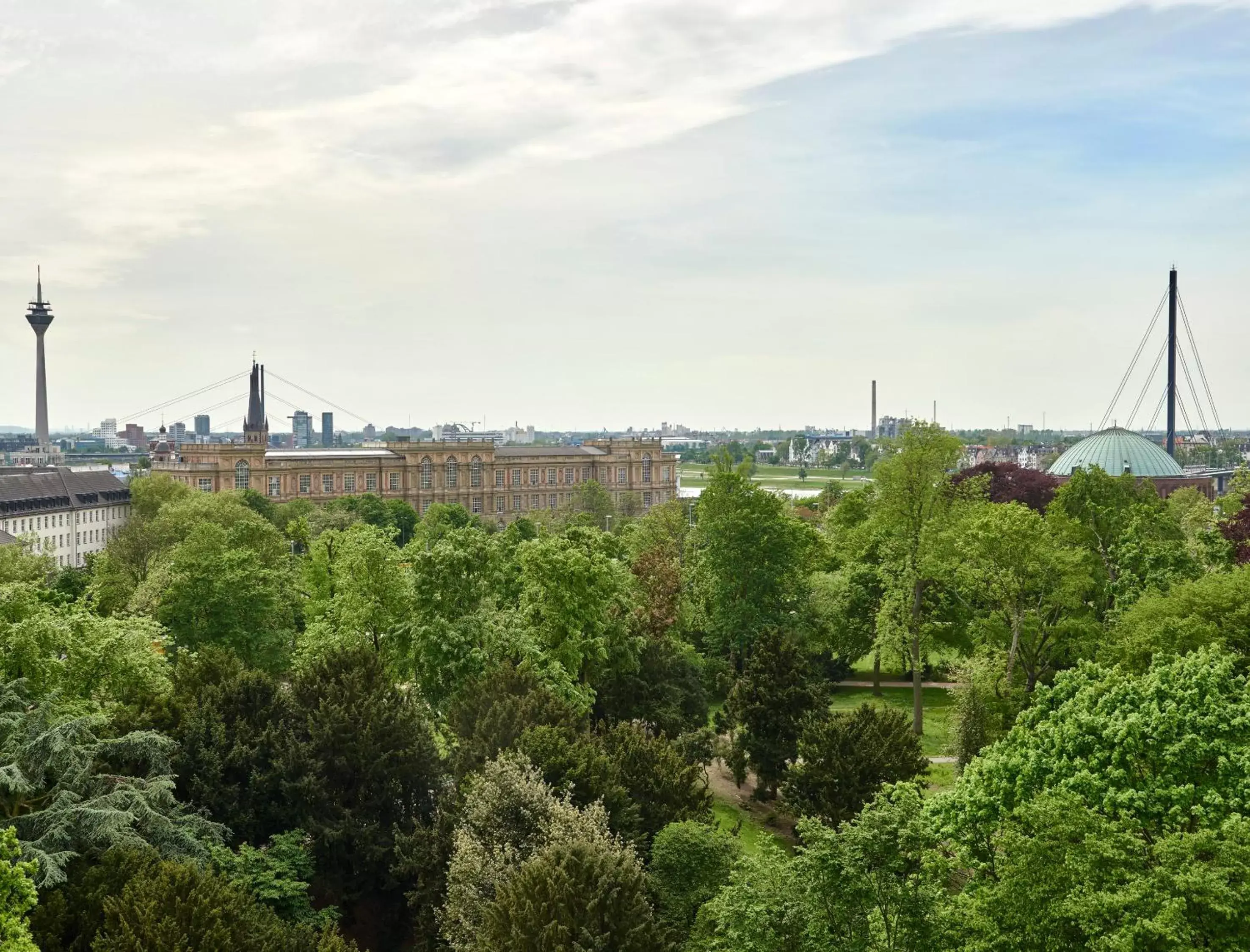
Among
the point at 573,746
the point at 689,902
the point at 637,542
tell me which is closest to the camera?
the point at 689,902

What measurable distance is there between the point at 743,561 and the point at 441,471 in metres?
79.2

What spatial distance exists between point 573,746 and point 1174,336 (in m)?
127

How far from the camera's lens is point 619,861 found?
2095 cm

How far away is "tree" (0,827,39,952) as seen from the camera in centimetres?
1586

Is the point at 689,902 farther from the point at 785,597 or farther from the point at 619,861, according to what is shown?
the point at 785,597

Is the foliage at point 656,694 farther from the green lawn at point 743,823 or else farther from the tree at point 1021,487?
the tree at point 1021,487

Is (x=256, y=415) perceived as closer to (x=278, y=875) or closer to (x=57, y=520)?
(x=57, y=520)

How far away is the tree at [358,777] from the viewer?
26453mm

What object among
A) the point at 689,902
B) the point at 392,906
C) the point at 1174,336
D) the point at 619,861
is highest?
the point at 1174,336

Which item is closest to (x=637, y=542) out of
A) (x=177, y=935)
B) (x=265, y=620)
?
(x=265, y=620)

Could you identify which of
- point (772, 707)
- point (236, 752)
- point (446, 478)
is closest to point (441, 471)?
point (446, 478)

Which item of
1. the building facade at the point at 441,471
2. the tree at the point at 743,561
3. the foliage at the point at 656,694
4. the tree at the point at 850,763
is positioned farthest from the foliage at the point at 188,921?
the building facade at the point at 441,471

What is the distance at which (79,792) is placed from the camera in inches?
884

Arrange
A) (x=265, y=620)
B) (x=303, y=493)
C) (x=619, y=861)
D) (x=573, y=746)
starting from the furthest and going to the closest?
(x=303, y=493) < (x=265, y=620) < (x=573, y=746) < (x=619, y=861)
